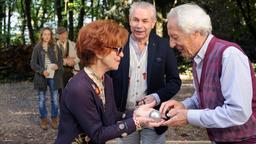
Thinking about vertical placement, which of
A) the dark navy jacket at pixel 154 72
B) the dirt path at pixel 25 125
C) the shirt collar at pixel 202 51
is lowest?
the dirt path at pixel 25 125

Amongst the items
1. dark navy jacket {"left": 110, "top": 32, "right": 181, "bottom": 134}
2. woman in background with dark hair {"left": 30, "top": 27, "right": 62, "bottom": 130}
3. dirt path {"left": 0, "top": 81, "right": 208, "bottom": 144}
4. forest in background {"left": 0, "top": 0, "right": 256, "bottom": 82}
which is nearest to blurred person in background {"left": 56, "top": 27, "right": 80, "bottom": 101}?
woman in background with dark hair {"left": 30, "top": 27, "right": 62, "bottom": 130}

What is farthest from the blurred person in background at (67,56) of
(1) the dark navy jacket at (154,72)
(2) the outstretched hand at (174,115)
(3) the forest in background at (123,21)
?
(3) the forest in background at (123,21)

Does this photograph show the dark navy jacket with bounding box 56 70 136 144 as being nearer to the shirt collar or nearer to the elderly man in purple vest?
the elderly man in purple vest

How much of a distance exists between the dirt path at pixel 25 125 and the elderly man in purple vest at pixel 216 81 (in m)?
4.97

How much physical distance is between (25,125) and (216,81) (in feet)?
22.3

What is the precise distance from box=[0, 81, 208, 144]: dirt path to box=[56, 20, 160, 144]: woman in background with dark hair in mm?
4862

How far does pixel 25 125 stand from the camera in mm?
9047

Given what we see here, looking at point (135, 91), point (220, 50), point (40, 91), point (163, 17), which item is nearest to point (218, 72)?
point (220, 50)

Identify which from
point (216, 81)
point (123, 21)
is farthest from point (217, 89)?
point (123, 21)

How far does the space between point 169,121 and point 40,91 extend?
579cm

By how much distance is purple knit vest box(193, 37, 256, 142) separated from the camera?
9.10 ft

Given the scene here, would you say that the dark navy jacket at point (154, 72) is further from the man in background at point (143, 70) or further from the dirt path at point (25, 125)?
the dirt path at point (25, 125)

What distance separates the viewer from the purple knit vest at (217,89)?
2773mm

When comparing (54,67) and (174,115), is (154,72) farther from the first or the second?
(54,67)
